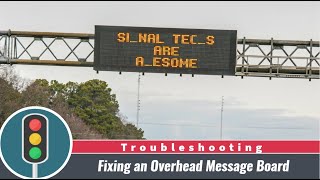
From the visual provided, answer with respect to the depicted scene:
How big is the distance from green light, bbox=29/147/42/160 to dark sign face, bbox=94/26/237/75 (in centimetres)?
1801

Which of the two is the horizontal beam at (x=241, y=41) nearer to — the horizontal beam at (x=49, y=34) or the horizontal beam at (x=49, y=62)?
the horizontal beam at (x=49, y=34)

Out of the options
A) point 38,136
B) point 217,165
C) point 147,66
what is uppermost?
point 147,66

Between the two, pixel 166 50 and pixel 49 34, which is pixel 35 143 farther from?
pixel 49 34

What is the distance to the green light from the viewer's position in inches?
323

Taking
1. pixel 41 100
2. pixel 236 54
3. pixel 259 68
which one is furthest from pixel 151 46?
pixel 41 100

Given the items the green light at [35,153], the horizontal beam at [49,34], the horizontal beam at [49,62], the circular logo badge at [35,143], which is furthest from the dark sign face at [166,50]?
the green light at [35,153]

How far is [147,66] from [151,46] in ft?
3.17

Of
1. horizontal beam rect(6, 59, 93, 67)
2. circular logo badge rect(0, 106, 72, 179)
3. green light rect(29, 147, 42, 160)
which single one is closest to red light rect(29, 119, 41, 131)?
circular logo badge rect(0, 106, 72, 179)

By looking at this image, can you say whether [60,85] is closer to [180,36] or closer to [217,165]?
[180,36]

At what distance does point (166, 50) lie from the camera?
2623 cm

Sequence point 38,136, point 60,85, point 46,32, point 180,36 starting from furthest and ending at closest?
point 60,85, point 46,32, point 180,36, point 38,136

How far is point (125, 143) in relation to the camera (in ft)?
48.8

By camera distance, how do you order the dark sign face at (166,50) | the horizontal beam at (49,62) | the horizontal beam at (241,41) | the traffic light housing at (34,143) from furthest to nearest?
the horizontal beam at (49,62) < the horizontal beam at (241,41) < the dark sign face at (166,50) < the traffic light housing at (34,143)

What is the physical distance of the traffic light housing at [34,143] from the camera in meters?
8.20
